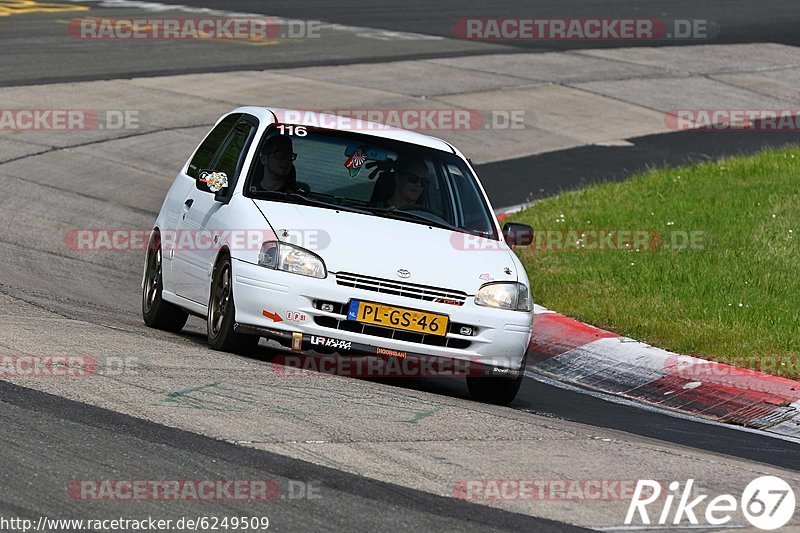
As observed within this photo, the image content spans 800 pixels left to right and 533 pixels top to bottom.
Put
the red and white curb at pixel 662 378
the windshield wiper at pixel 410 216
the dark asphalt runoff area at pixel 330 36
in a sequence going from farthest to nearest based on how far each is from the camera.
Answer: the dark asphalt runoff area at pixel 330 36, the windshield wiper at pixel 410 216, the red and white curb at pixel 662 378

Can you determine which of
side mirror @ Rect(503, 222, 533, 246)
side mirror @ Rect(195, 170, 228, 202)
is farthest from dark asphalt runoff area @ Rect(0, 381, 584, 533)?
side mirror @ Rect(503, 222, 533, 246)

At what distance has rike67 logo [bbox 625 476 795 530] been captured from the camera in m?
6.23

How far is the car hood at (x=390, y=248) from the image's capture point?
8.79 meters

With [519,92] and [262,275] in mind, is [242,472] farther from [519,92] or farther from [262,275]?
[519,92]

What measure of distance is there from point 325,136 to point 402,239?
1236 mm

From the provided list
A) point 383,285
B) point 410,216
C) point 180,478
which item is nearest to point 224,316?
point 383,285

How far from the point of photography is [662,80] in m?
26.8

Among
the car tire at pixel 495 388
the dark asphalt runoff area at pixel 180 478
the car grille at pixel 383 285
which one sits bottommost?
the car tire at pixel 495 388

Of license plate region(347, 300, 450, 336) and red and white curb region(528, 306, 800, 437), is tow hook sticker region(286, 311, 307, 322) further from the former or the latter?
red and white curb region(528, 306, 800, 437)

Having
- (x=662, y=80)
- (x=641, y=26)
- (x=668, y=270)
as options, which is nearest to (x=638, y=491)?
(x=668, y=270)

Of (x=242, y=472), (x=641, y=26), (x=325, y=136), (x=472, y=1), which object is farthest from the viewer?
(x=472, y=1)

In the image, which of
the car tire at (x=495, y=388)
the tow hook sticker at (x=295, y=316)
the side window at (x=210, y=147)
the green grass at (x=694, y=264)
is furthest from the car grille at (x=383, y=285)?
the green grass at (x=694, y=264)

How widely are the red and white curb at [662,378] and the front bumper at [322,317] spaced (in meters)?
1.59

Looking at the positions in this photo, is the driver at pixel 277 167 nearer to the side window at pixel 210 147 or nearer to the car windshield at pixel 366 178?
the car windshield at pixel 366 178
